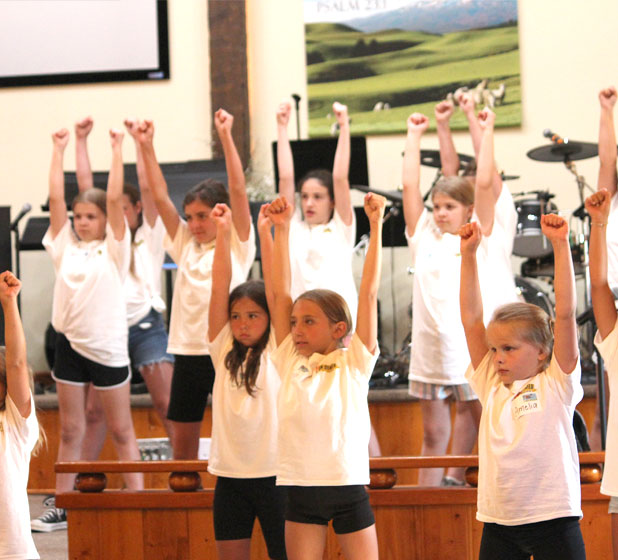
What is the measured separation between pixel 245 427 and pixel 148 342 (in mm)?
1374

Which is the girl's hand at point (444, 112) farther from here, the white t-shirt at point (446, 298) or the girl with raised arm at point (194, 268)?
the girl with raised arm at point (194, 268)

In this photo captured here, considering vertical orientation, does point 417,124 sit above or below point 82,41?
below

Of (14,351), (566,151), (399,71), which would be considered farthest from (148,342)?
(399,71)

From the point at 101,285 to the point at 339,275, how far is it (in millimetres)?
1012

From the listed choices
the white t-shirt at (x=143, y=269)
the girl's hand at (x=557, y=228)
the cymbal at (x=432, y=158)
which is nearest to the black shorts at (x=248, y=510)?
the girl's hand at (x=557, y=228)

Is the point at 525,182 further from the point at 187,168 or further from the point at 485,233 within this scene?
the point at 485,233

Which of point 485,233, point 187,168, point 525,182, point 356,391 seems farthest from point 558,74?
point 356,391

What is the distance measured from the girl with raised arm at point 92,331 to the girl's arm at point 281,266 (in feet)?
3.70

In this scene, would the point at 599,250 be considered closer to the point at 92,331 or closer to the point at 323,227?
the point at 323,227

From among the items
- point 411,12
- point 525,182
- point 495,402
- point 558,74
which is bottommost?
point 495,402

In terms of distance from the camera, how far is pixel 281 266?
2869mm

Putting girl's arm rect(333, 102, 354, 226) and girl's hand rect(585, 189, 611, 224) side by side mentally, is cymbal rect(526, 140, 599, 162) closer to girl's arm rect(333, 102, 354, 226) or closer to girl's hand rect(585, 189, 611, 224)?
girl's arm rect(333, 102, 354, 226)

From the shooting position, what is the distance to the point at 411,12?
21.5 ft

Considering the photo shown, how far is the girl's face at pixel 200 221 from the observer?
3.60 m
